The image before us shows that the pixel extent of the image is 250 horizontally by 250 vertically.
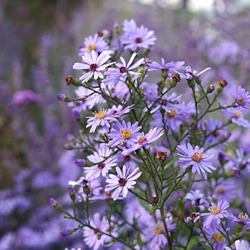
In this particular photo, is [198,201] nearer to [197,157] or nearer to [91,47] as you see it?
[197,157]

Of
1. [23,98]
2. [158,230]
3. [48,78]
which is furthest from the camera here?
[48,78]

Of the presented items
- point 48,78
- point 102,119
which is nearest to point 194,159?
point 102,119

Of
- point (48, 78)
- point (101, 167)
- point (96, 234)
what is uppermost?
point (101, 167)

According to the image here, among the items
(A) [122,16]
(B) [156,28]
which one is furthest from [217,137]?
(A) [122,16]

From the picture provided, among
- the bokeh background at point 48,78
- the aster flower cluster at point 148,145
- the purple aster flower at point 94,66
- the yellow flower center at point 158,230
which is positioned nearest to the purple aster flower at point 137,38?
the aster flower cluster at point 148,145

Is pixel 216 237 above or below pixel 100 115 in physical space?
below

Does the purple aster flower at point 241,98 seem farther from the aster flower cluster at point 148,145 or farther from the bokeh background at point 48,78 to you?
the bokeh background at point 48,78

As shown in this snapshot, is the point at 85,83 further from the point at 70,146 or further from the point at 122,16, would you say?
the point at 122,16
